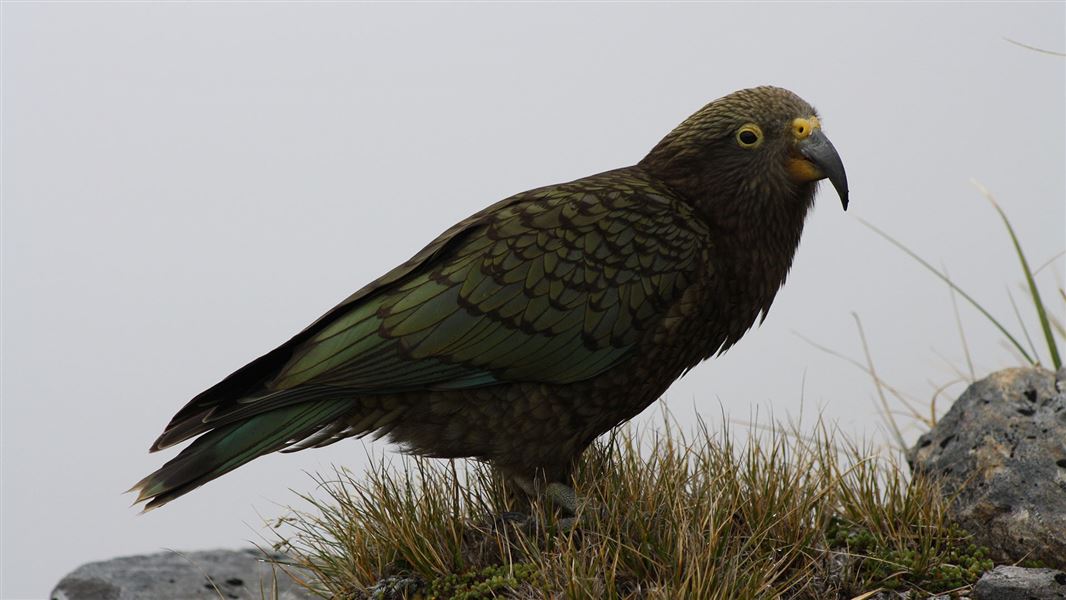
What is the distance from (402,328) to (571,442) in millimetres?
744

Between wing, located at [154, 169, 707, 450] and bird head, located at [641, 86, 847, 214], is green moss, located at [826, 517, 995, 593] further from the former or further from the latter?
bird head, located at [641, 86, 847, 214]

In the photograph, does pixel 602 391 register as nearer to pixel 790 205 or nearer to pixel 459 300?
pixel 459 300

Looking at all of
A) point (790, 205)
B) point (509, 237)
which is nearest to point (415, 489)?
point (509, 237)

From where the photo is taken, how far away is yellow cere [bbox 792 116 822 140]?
4.09 meters

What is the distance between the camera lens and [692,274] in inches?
157

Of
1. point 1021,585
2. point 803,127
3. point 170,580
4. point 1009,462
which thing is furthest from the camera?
point 170,580

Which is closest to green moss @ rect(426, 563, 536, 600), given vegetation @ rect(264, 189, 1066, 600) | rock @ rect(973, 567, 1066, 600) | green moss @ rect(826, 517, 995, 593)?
vegetation @ rect(264, 189, 1066, 600)

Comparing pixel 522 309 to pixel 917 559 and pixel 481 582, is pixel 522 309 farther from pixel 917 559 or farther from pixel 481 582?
pixel 917 559

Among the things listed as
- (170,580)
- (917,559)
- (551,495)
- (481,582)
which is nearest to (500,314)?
(551,495)

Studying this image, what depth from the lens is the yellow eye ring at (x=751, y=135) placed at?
13.5 ft

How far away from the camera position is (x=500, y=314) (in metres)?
3.89

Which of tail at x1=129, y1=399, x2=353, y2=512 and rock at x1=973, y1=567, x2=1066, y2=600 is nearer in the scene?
tail at x1=129, y1=399, x2=353, y2=512

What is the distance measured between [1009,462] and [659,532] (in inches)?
59.5

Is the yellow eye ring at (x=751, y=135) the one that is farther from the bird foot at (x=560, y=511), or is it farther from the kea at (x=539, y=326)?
the bird foot at (x=560, y=511)
